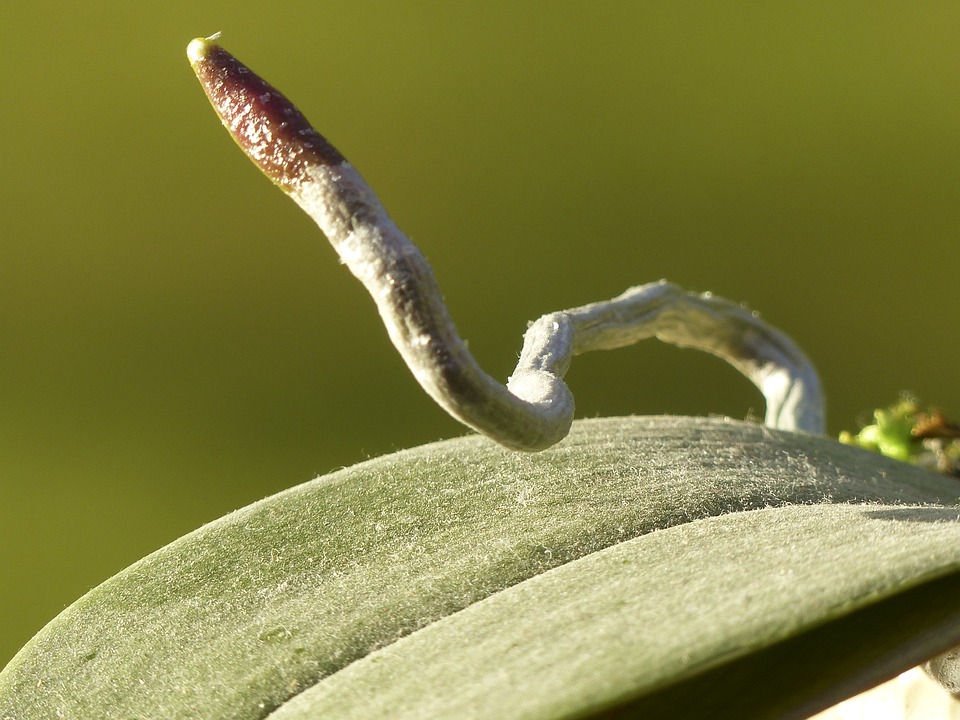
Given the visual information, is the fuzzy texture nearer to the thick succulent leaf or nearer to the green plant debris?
the thick succulent leaf

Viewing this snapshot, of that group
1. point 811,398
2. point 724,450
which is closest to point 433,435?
point 811,398

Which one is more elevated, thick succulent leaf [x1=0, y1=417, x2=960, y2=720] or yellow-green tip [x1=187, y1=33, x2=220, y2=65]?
yellow-green tip [x1=187, y1=33, x2=220, y2=65]

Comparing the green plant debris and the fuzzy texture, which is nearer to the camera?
the fuzzy texture

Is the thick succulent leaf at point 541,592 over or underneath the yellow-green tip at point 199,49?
underneath

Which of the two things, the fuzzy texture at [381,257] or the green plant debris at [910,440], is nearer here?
the fuzzy texture at [381,257]

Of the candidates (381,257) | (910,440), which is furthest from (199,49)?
(910,440)

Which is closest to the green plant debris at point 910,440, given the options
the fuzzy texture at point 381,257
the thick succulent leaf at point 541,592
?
the thick succulent leaf at point 541,592

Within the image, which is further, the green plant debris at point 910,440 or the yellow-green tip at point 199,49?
the green plant debris at point 910,440

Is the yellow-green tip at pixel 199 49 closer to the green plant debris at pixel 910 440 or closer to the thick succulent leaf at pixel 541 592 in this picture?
the thick succulent leaf at pixel 541 592

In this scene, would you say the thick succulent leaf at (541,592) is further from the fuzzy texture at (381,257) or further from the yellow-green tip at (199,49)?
the yellow-green tip at (199,49)

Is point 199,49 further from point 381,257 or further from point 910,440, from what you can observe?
point 910,440

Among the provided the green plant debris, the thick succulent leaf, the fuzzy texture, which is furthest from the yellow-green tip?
the green plant debris
